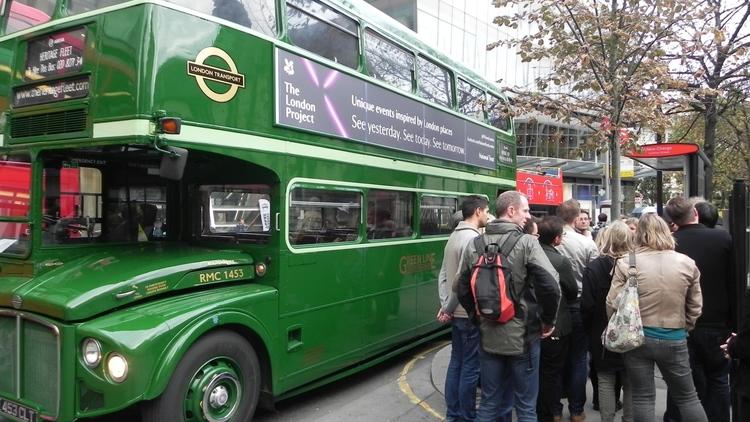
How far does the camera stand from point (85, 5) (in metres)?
4.16

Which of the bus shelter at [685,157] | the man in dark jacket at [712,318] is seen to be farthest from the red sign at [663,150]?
the man in dark jacket at [712,318]

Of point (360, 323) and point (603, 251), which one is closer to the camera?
point (603, 251)

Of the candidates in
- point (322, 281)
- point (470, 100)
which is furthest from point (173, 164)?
point (470, 100)

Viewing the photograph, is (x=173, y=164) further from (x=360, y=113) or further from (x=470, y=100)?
(x=470, y=100)

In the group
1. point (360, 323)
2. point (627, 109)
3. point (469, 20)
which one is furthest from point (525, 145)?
point (360, 323)

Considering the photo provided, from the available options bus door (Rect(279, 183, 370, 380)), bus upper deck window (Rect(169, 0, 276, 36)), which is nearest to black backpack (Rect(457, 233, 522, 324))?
bus door (Rect(279, 183, 370, 380))

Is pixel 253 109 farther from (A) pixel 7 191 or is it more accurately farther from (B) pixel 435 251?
(B) pixel 435 251

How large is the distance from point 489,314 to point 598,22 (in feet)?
18.7

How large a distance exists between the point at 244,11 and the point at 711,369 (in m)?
4.44

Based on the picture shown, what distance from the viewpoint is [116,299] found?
12.2ft

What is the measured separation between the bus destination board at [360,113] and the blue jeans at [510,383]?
2548 mm

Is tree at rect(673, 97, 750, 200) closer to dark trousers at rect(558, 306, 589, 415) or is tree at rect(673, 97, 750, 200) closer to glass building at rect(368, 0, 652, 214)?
glass building at rect(368, 0, 652, 214)

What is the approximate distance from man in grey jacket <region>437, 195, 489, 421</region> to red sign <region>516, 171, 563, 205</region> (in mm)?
18728

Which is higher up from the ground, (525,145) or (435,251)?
(525,145)
